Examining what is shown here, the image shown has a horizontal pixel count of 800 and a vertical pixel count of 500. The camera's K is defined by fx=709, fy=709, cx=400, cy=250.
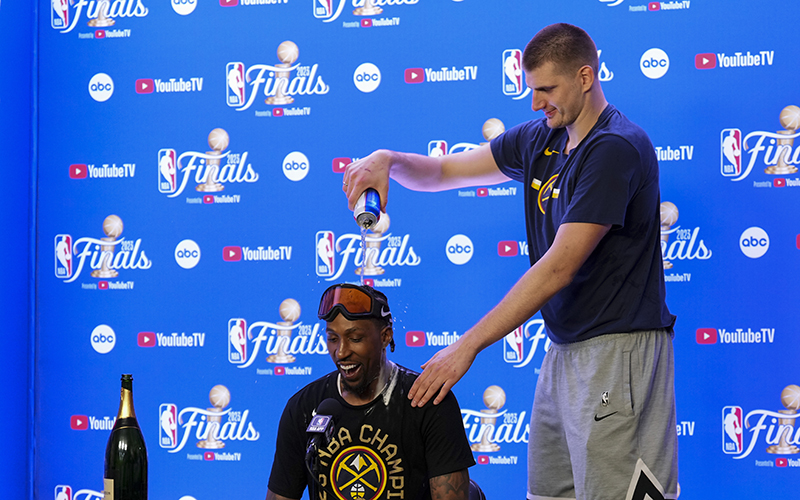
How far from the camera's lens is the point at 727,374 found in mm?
3207

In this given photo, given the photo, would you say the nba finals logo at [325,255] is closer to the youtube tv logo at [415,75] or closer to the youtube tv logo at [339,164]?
the youtube tv logo at [339,164]

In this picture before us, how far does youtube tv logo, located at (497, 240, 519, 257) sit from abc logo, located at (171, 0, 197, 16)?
2.00 metres

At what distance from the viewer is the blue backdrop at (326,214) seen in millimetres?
3203

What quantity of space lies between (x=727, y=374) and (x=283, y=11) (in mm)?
2740

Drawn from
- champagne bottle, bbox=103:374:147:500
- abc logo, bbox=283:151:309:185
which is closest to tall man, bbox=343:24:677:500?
champagne bottle, bbox=103:374:147:500

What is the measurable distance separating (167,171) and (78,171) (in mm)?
501

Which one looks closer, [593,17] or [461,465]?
[461,465]

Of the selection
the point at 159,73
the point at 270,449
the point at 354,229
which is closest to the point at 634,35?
the point at 354,229

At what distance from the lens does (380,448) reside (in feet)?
6.39

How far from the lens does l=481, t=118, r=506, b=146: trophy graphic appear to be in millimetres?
3393

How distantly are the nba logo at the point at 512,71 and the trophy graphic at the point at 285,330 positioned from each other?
4.87ft

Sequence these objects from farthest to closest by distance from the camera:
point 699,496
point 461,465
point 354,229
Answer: point 354,229 < point 699,496 < point 461,465

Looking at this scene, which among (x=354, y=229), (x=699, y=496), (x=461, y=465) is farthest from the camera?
(x=354, y=229)

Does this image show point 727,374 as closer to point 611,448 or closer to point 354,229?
point 611,448
